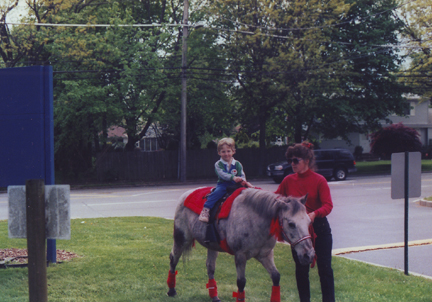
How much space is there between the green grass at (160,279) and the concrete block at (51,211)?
277 centimetres

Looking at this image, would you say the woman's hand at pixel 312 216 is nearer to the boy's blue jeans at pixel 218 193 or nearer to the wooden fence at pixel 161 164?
the boy's blue jeans at pixel 218 193

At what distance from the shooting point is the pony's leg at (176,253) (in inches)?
233

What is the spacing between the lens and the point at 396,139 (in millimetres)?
33875

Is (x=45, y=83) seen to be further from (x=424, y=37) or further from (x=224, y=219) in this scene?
(x=424, y=37)

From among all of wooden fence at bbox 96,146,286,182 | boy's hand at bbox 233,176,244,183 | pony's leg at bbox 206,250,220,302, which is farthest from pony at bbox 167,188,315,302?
wooden fence at bbox 96,146,286,182

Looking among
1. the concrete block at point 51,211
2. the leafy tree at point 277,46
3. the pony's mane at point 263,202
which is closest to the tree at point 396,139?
the leafy tree at point 277,46

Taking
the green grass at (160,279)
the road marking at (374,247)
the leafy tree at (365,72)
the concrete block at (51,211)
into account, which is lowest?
the road marking at (374,247)

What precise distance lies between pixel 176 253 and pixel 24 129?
3.41 m

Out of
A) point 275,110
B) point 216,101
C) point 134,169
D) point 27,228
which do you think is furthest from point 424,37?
point 27,228

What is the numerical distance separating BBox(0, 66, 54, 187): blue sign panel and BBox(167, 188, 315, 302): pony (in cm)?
315

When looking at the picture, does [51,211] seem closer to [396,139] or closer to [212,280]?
[212,280]

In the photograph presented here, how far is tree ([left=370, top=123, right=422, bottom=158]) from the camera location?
110 ft

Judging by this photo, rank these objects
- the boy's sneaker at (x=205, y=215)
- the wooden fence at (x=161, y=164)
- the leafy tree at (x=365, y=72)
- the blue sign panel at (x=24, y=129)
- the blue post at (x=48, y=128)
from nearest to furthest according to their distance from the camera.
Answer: the boy's sneaker at (x=205, y=215) → the blue sign panel at (x=24, y=129) → the blue post at (x=48, y=128) → the wooden fence at (x=161, y=164) → the leafy tree at (x=365, y=72)

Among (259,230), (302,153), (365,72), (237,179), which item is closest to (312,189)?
(302,153)
